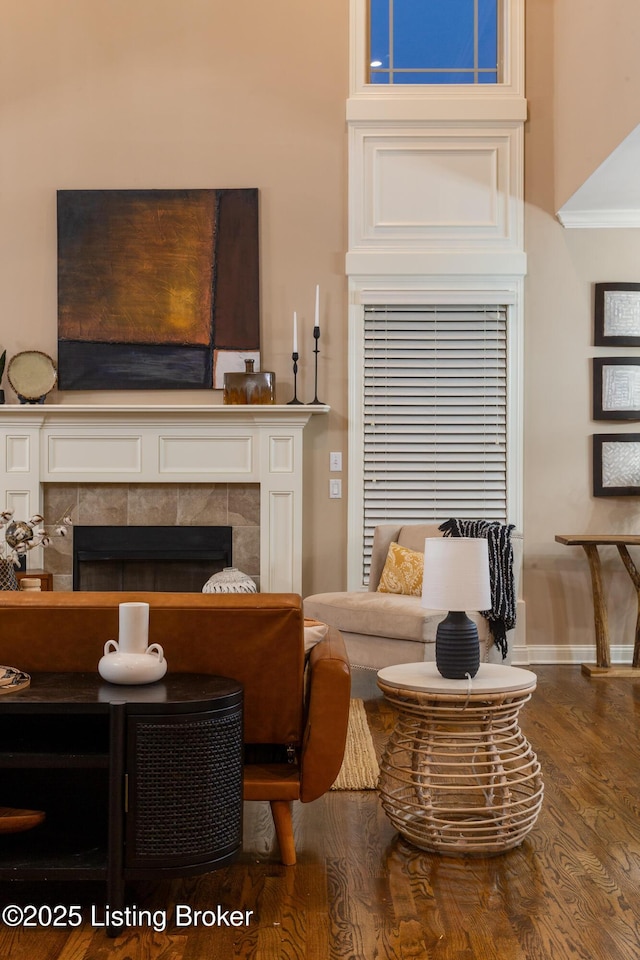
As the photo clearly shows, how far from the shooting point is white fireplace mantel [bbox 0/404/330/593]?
18.0 ft

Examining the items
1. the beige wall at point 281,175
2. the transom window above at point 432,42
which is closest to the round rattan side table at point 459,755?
the beige wall at point 281,175

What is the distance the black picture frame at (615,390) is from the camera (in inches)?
222

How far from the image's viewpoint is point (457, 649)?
2824 mm

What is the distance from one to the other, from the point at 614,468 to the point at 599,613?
35.6 inches

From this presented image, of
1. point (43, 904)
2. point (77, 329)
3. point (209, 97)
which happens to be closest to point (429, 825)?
point (43, 904)

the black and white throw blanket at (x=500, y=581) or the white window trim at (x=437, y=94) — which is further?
the white window trim at (x=437, y=94)

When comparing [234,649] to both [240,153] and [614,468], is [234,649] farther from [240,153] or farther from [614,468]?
[240,153]

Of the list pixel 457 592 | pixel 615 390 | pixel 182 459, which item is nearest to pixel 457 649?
pixel 457 592

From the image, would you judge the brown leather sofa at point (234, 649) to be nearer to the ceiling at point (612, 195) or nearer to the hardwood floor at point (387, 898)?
the hardwood floor at point (387, 898)

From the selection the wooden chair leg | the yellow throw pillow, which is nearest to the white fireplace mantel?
the yellow throw pillow

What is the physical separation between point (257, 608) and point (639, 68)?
332 cm

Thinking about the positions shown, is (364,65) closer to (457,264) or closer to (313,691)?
(457,264)

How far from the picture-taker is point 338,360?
5.67 metres

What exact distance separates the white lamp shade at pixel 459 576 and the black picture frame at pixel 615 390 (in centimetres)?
314
